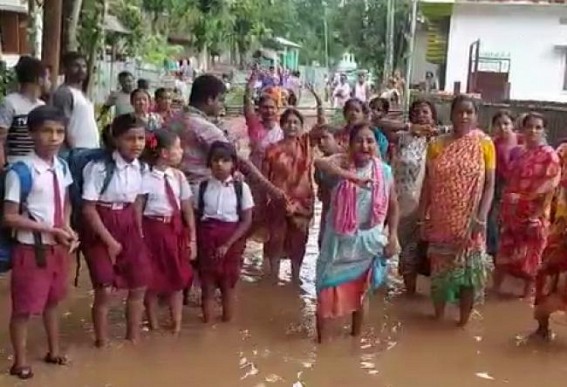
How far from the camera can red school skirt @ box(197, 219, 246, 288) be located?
5.79 metres

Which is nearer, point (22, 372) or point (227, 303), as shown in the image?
point (22, 372)

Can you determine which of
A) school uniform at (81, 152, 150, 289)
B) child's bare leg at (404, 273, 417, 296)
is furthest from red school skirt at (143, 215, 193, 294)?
child's bare leg at (404, 273, 417, 296)

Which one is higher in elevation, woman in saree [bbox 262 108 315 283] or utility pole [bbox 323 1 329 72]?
utility pole [bbox 323 1 329 72]

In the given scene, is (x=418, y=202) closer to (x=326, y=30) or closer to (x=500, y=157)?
(x=500, y=157)

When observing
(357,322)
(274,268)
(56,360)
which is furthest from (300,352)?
(274,268)

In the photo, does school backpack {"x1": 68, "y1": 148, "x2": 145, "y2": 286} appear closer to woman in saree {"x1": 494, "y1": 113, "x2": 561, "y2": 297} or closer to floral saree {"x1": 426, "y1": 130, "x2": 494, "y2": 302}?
floral saree {"x1": 426, "y1": 130, "x2": 494, "y2": 302}

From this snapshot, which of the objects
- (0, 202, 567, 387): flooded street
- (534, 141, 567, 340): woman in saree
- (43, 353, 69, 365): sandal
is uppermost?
(534, 141, 567, 340): woman in saree

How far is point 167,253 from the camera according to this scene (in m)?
5.49

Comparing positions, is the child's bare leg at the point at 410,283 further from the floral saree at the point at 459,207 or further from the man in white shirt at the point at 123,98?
the man in white shirt at the point at 123,98

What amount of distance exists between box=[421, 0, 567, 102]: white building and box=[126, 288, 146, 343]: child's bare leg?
1975 cm

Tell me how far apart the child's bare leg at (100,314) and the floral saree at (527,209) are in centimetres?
Answer: 338

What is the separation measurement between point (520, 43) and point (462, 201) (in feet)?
65.1

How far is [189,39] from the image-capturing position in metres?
43.8

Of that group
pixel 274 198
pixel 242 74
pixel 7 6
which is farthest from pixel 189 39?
pixel 274 198
